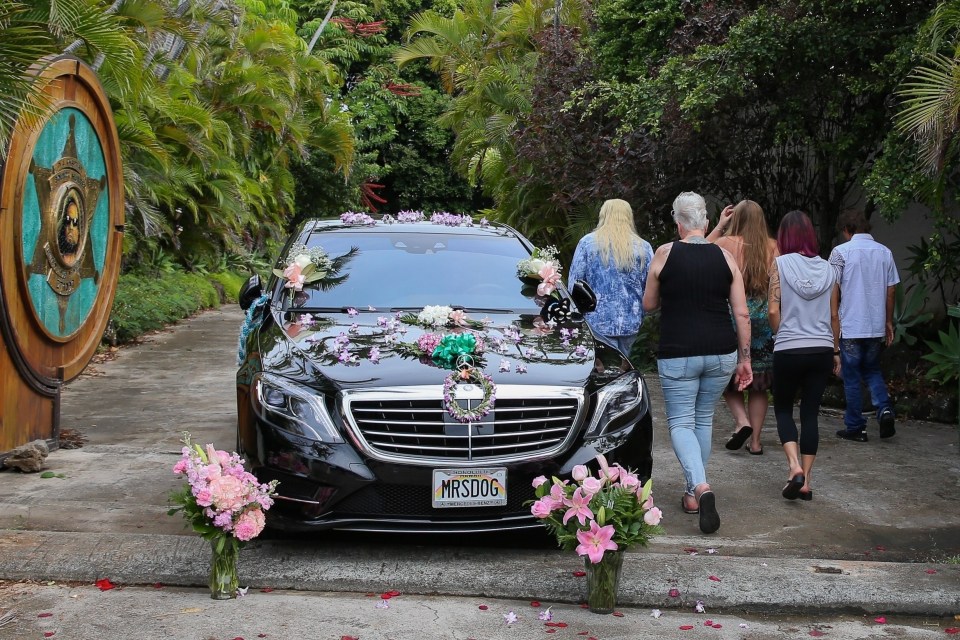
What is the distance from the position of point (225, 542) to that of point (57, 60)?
12.4ft

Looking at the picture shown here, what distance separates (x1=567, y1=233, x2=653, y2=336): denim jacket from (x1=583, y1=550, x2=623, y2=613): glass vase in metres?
3.03

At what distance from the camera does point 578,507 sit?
15.6 ft

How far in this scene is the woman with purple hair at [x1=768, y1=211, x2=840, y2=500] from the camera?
6.69 meters

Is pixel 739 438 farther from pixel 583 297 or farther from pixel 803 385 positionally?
pixel 583 297

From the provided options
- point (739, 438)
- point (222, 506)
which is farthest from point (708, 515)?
point (222, 506)

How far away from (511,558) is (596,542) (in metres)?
0.81

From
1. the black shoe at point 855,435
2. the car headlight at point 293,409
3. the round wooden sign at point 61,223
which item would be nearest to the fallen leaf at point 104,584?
the car headlight at point 293,409

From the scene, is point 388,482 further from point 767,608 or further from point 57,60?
point 57,60

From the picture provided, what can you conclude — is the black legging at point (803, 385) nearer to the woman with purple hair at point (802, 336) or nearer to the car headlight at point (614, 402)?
the woman with purple hair at point (802, 336)

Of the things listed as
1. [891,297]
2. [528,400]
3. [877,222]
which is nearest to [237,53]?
[877,222]

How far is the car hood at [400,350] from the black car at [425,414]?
0.01 m

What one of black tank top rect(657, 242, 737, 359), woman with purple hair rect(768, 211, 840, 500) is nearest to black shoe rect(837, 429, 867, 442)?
woman with purple hair rect(768, 211, 840, 500)

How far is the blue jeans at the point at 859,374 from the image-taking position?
28.8 ft

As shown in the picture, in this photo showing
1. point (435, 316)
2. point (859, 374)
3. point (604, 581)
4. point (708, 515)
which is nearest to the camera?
point (604, 581)
